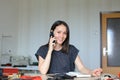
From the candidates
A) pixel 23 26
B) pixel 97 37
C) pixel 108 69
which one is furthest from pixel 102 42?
pixel 23 26

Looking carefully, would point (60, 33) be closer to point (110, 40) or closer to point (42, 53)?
point (42, 53)

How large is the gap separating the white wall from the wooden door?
0.13 meters

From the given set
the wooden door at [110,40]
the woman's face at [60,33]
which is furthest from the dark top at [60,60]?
the wooden door at [110,40]

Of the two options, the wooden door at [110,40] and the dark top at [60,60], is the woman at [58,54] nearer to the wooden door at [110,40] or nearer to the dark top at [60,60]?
the dark top at [60,60]

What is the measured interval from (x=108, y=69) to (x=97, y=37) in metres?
0.87

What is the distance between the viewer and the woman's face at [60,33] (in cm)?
217

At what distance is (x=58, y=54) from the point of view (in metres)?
2.22

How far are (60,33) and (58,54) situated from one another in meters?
0.21

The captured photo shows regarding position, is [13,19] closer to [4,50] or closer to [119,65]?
[4,50]

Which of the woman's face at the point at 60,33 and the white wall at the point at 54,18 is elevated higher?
the white wall at the point at 54,18

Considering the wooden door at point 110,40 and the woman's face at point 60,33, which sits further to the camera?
the wooden door at point 110,40

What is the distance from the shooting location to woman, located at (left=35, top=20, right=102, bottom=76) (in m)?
2.12

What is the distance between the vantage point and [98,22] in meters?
6.02

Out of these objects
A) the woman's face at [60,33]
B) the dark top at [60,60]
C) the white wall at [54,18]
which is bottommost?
the dark top at [60,60]
